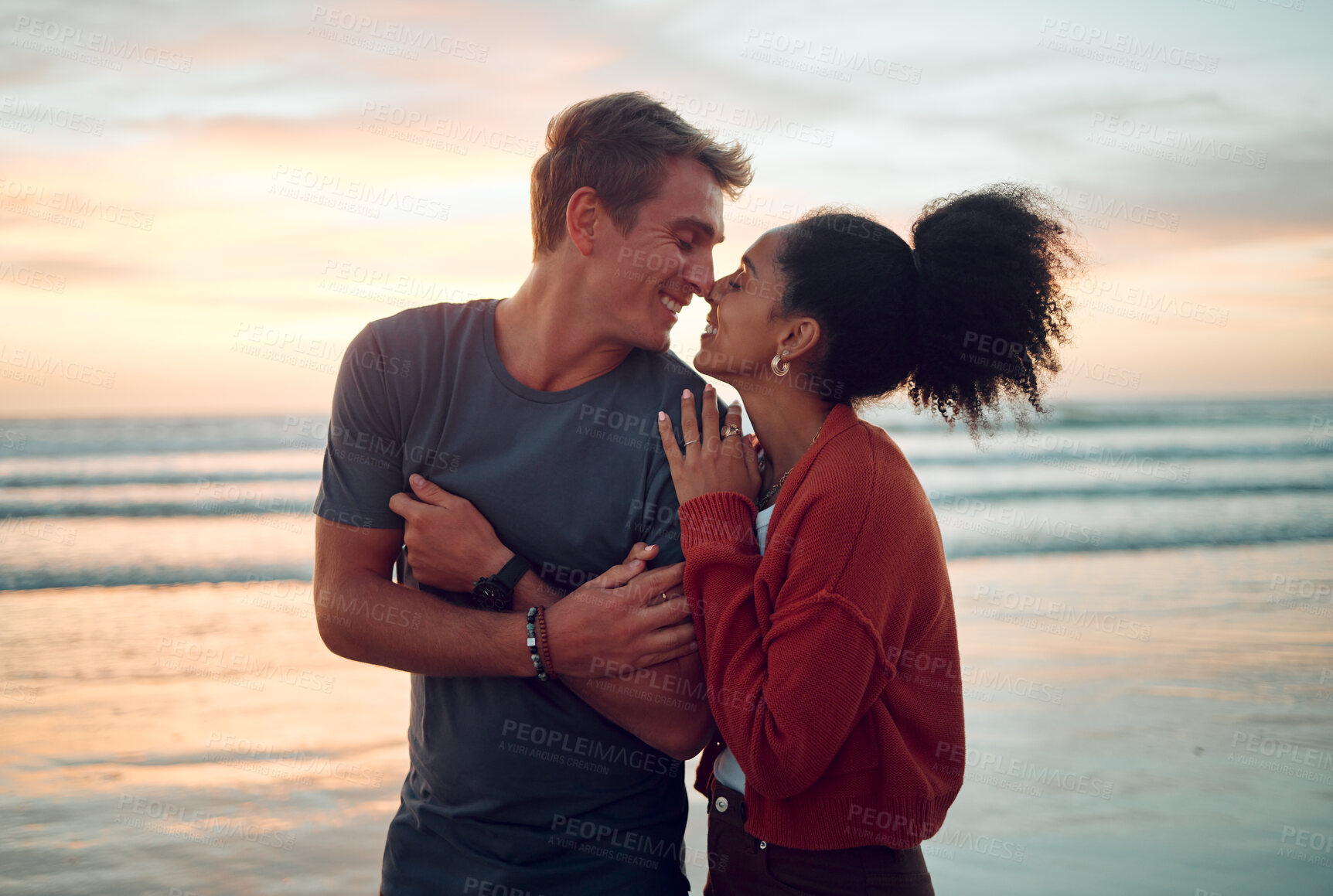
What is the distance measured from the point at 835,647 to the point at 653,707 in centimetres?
42

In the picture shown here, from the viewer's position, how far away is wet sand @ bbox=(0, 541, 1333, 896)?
363cm

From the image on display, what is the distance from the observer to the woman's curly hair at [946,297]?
2.13m

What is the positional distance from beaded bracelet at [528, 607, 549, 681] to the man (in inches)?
0.9

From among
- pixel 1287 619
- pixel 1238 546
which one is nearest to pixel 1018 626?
pixel 1287 619

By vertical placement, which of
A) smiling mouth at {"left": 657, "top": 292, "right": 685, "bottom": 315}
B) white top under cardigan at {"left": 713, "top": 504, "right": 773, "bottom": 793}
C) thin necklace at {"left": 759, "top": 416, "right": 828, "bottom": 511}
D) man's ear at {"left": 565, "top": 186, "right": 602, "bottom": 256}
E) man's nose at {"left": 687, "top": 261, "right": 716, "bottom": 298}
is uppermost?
man's ear at {"left": 565, "top": 186, "right": 602, "bottom": 256}

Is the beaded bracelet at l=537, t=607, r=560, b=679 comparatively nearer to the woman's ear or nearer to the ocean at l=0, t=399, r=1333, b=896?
the woman's ear

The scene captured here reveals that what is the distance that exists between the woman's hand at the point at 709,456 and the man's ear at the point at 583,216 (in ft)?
1.43

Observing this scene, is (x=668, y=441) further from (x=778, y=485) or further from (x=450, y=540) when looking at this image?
(x=450, y=540)

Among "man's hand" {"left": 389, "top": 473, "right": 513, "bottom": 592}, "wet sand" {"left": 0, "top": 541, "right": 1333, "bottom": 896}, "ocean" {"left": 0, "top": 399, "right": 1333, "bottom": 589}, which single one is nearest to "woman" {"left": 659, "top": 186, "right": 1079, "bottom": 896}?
"man's hand" {"left": 389, "top": 473, "right": 513, "bottom": 592}

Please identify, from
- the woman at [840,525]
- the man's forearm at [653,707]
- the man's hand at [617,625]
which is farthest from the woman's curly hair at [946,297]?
the man's forearm at [653,707]

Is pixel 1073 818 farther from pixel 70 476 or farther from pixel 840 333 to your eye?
pixel 70 476

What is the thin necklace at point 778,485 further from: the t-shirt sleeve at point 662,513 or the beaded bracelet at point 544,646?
the beaded bracelet at point 544,646

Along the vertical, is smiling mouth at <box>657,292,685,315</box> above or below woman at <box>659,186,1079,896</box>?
above

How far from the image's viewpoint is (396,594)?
2.00 meters
